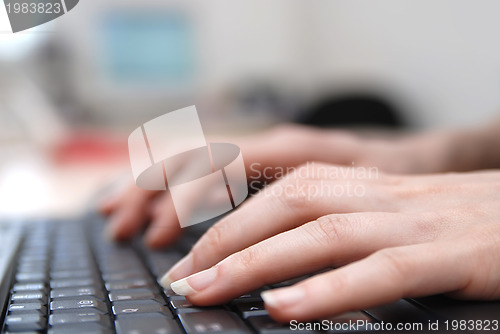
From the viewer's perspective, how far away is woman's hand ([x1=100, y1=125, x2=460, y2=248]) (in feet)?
2.08

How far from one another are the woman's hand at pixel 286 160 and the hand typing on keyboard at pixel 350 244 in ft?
0.22

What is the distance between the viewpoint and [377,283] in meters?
0.32

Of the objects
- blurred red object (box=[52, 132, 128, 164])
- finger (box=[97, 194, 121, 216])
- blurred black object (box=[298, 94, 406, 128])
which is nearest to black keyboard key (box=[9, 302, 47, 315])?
finger (box=[97, 194, 121, 216])

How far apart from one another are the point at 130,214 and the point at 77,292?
0.27m

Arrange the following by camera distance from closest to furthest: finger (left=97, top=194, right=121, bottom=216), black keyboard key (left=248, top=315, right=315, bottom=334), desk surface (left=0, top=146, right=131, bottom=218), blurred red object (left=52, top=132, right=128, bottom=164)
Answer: black keyboard key (left=248, top=315, right=315, bottom=334)
finger (left=97, top=194, right=121, bottom=216)
desk surface (left=0, top=146, right=131, bottom=218)
blurred red object (left=52, top=132, right=128, bottom=164)

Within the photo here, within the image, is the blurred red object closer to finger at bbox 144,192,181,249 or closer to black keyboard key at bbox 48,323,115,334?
finger at bbox 144,192,181,249

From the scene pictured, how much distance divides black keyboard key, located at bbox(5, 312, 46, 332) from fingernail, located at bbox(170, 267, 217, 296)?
0.09 meters

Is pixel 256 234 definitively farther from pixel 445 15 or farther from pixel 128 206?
pixel 445 15

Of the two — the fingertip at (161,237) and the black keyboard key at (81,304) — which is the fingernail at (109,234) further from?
the black keyboard key at (81,304)

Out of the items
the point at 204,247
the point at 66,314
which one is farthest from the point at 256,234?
the point at 66,314

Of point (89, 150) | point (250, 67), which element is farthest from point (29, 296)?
point (250, 67)

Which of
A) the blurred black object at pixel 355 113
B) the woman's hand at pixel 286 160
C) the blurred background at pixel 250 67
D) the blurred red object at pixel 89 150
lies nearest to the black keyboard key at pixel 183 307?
the woman's hand at pixel 286 160

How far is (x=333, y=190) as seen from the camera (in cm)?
45

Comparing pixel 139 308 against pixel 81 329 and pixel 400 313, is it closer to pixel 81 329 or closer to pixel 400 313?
pixel 81 329
